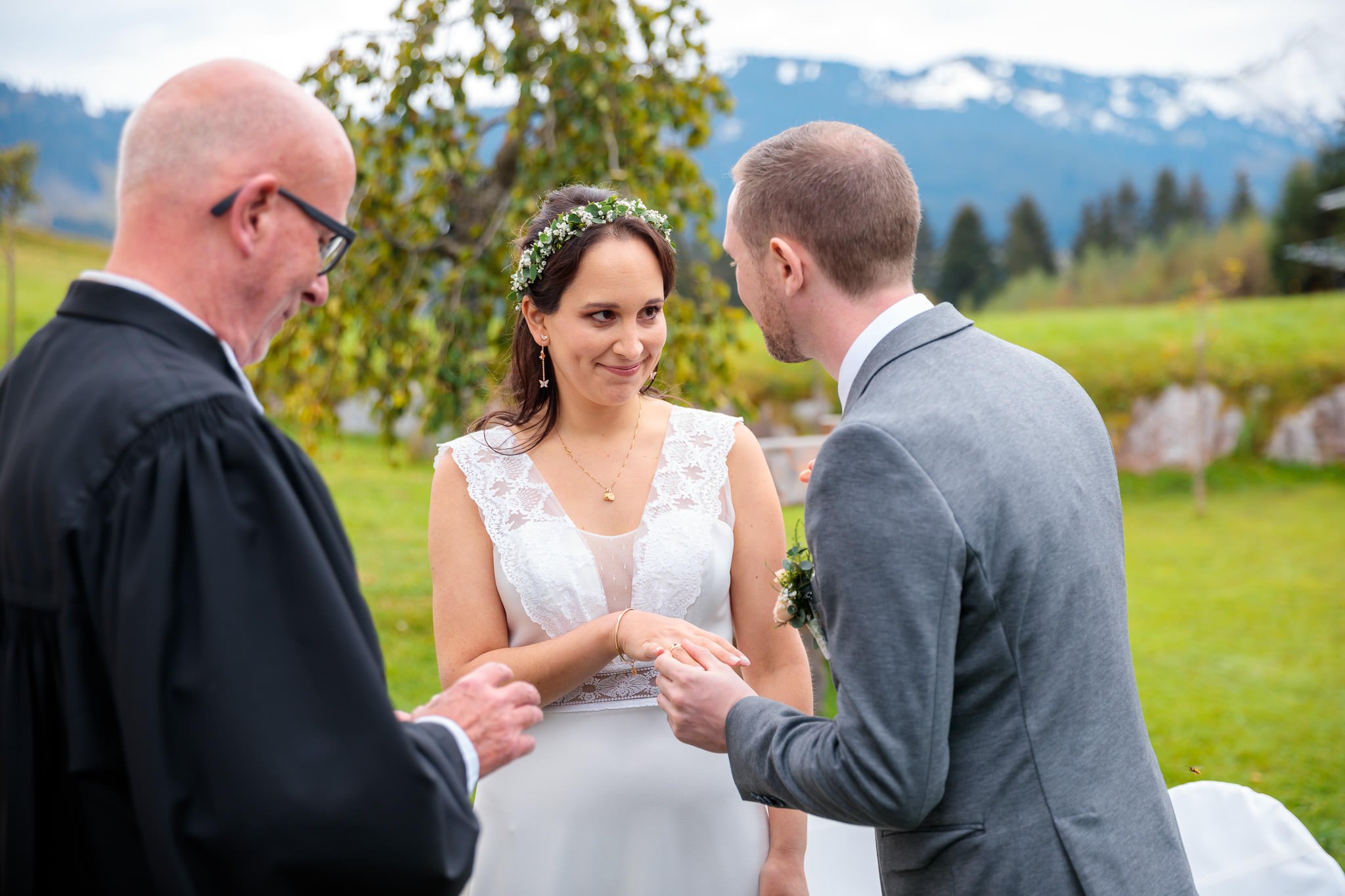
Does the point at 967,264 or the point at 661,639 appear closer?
the point at 661,639

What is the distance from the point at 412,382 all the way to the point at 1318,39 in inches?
1337

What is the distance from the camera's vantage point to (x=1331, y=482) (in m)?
13.7

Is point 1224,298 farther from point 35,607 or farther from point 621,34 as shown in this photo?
point 35,607

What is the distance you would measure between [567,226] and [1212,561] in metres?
10.5

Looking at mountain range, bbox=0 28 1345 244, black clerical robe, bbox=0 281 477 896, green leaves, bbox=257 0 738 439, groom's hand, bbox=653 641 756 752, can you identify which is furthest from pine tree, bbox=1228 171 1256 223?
black clerical robe, bbox=0 281 477 896

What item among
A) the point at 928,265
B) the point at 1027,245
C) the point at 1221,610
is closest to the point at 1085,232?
the point at 1027,245

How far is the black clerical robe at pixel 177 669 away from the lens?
1275 mm

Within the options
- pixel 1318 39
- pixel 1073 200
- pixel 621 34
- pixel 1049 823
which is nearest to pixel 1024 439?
pixel 1049 823

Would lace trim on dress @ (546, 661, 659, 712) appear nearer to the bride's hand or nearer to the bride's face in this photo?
the bride's hand

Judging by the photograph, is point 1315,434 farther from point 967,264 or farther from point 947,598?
point 947,598

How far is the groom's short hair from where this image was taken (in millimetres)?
1857

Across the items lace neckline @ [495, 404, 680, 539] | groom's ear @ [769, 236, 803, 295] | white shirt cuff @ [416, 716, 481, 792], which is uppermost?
groom's ear @ [769, 236, 803, 295]

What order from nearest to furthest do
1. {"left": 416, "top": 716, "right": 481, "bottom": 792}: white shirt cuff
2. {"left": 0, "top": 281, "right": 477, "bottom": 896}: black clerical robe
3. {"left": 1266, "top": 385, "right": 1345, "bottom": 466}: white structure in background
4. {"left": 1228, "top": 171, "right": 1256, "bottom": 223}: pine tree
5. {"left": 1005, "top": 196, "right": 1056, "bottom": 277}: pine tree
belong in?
Result: 1. {"left": 0, "top": 281, "right": 477, "bottom": 896}: black clerical robe
2. {"left": 416, "top": 716, "right": 481, "bottom": 792}: white shirt cuff
3. {"left": 1266, "top": 385, "right": 1345, "bottom": 466}: white structure in background
4. {"left": 1228, "top": 171, "right": 1256, "bottom": 223}: pine tree
5. {"left": 1005, "top": 196, "right": 1056, "bottom": 277}: pine tree

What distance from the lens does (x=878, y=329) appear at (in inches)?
74.2
